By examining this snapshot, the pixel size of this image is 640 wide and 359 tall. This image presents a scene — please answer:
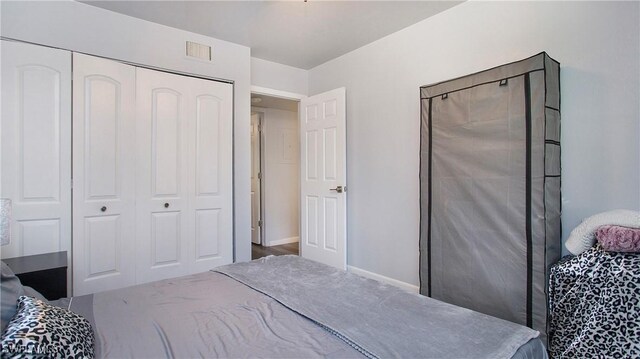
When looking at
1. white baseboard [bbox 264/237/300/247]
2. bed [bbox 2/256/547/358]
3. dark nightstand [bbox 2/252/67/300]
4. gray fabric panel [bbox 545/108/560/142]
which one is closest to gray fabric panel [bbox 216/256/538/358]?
bed [bbox 2/256/547/358]

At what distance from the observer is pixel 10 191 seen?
2.39 metres

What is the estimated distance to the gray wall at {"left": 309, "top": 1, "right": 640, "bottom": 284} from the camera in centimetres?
193

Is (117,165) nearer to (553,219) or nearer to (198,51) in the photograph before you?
(198,51)

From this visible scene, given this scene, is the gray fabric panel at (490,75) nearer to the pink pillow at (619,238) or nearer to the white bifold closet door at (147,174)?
the pink pillow at (619,238)

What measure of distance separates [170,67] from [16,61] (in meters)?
1.08

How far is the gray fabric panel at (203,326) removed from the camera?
1.08 m

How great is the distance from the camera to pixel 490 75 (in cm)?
223

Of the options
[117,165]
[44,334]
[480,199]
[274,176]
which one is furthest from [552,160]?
[274,176]

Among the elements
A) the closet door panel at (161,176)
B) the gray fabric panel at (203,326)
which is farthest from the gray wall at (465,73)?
the gray fabric panel at (203,326)

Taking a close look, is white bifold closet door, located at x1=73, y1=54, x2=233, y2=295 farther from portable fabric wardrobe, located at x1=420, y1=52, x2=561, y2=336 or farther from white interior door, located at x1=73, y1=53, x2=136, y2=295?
portable fabric wardrobe, located at x1=420, y1=52, x2=561, y2=336

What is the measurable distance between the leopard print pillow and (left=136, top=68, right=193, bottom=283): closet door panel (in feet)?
6.49

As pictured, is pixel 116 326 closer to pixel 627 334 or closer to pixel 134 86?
pixel 627 334

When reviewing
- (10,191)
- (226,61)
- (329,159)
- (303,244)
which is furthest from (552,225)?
(10,191)

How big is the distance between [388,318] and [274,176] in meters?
4.32
